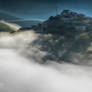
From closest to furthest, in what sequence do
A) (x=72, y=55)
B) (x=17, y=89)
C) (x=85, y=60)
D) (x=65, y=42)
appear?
(x=17, y=89)
(x=85, y=60)
(x=72, y=55)
(x=65, y=42)

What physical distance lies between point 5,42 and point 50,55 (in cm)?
2462

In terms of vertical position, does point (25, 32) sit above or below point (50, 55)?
above

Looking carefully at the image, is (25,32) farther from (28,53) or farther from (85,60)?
(85,60)

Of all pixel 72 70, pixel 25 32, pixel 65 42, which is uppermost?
pixel 25 32

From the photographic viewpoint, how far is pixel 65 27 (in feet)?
196

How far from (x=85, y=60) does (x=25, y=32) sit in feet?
92.0

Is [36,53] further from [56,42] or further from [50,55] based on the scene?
[56,42]

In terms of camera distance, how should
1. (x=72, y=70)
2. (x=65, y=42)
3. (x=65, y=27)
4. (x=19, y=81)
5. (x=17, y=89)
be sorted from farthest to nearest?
(x=65, y=42)
(x=65, y=27)
(x=72, y=70)
(x=19, y=81)
(x=17, y=89)

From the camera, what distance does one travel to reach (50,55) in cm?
5141

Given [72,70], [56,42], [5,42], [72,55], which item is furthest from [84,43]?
[5,42]

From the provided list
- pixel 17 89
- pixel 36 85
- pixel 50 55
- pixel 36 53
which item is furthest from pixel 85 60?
pixel 17 89

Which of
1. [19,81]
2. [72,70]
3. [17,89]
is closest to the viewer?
[17,89]

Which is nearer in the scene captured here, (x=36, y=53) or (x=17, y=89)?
(x=17, y=89)

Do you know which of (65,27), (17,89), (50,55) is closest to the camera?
(17,89)
